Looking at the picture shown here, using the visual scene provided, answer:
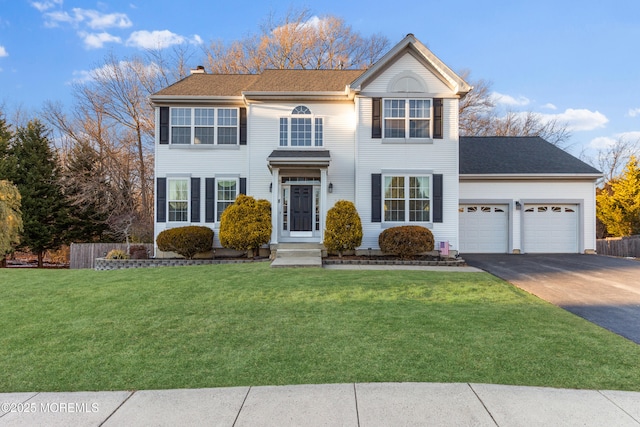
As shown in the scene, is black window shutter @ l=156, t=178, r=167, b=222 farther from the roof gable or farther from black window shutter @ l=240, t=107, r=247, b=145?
the roof gable

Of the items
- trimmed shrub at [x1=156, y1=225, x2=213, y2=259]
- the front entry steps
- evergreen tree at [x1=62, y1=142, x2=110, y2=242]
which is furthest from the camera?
evergreen tree at [x1=62, y1=142, x2=110, y2=242]

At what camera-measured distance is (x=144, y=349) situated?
4.44 metres

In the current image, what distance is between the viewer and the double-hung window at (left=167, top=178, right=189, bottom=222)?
1378 centimetres

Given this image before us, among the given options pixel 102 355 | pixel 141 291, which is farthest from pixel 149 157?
pixel 102 355

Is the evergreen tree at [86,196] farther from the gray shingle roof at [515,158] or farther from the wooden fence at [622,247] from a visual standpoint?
the wooden fence at [622,247]

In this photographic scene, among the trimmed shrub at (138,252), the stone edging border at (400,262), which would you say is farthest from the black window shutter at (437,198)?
the trimmed shrub at (138,252)

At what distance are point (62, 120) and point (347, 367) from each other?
27031mm

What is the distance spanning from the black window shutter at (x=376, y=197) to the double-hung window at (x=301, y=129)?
252cm

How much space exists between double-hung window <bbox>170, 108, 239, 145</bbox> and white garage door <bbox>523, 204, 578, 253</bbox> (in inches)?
492

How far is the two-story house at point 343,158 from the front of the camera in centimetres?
1300

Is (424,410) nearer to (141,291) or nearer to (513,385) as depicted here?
(513,385)

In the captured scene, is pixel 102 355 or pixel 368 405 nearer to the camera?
pixel 368 405

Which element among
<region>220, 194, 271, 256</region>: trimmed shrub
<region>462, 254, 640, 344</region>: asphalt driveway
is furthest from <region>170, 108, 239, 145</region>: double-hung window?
<region>462, 254, 640, 344</region>: asphalt driveway

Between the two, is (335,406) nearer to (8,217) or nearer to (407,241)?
(407,241)
